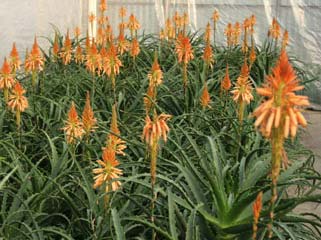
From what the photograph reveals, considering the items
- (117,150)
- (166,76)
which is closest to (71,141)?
(117,150)

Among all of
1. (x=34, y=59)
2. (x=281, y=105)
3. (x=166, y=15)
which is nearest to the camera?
(x=281, y=105)

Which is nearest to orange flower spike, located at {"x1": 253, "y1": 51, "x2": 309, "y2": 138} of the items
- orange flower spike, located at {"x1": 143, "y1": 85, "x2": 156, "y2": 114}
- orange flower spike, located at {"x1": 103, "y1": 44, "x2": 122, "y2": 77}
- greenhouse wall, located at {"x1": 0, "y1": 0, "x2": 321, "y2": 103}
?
orange flower spike, located at {"x1": 143, "y1": 85, "x2": 156, "y2": 114}

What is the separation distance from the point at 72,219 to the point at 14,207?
23 centimetres

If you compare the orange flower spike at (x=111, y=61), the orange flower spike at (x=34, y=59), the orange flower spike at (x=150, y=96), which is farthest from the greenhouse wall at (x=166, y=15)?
the orange flower spike at (x=150, y=96)

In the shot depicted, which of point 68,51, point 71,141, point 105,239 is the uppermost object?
point 68,51

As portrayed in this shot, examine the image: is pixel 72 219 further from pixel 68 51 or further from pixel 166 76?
pixel 166 76

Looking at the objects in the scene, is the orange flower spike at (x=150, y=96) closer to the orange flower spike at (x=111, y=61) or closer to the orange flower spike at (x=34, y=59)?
the orange flower spike at (x=111, y=61)

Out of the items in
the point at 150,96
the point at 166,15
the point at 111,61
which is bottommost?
the point at 150,96

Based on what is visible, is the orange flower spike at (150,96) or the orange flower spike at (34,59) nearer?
the orange flower spike at (150,96)

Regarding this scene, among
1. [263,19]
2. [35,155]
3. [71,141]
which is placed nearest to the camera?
[71,141]

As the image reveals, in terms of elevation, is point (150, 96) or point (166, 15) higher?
point (166, 15)

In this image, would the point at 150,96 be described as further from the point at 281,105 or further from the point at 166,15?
the point at 166,15

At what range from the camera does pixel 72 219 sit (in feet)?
8.36

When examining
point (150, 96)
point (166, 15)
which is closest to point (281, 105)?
point (150, 96)
